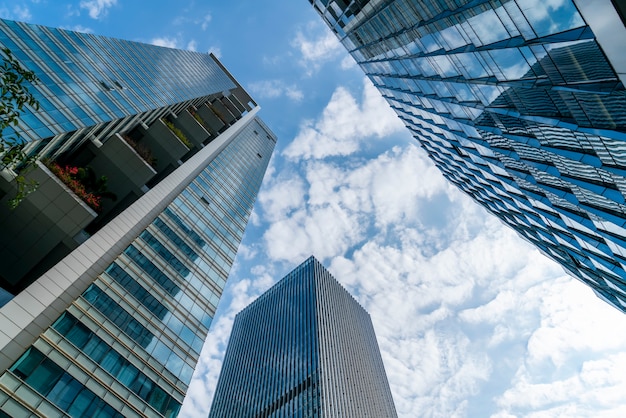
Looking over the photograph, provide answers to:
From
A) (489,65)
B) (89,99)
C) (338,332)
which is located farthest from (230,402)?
(489,65)

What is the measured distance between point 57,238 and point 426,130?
43.2 metres

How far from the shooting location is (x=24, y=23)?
22.7 m

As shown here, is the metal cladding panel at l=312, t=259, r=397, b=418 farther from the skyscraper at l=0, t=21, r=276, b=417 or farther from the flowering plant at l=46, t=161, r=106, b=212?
the flowering plant at l=46, t=161, r=106, b=212

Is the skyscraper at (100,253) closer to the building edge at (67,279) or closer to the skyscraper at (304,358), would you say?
the building edge at (67,279)

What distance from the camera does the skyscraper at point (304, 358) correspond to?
279 ft

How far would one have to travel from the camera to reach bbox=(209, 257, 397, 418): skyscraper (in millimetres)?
85062

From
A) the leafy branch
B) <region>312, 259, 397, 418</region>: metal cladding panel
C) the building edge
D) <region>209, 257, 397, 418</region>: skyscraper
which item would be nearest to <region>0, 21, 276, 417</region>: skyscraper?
the building edge

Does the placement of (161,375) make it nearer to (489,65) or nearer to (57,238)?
(57,238)

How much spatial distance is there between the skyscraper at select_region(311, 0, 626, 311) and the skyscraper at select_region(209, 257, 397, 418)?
2531 inches

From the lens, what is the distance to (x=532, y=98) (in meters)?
18.2

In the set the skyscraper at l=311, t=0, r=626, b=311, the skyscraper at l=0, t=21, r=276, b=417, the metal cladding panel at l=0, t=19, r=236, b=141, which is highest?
the metal cladding panel at l=0, t=19, r=236, b=141

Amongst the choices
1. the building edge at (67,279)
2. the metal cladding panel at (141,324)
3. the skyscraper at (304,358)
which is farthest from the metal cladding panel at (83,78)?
the skyscraper at (304,358)

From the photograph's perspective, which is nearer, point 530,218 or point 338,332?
point 530,218

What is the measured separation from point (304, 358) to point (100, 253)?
8040cm
